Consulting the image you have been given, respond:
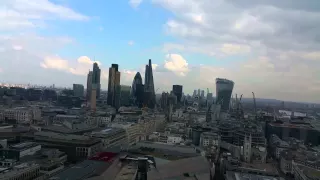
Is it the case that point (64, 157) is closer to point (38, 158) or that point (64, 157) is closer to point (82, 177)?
point (38, 158)

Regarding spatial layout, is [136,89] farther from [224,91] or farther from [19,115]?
[19,115]

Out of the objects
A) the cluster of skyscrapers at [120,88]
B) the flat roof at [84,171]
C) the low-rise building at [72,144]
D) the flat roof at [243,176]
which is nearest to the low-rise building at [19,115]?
the low-rise building at [72,144]

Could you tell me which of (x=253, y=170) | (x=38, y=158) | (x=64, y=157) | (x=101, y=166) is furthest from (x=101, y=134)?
(x=253, y=170)

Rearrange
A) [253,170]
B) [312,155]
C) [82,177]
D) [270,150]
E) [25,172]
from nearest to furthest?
[82,177] → [25,172] → [253,170] → [312,155] → [270,150]

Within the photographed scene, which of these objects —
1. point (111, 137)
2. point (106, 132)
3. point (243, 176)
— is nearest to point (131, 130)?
point (106, 132)

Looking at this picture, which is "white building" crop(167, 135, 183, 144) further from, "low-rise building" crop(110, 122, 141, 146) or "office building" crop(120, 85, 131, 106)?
"office building" crop(120, 85, 131, 106)
